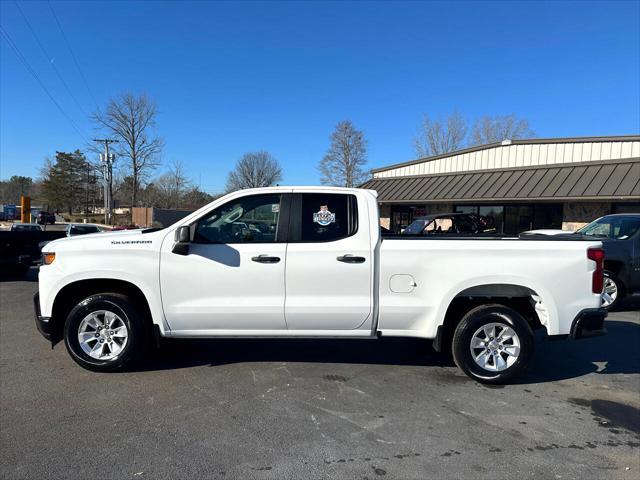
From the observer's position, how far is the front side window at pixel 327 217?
4512mm

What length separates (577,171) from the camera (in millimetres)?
16203

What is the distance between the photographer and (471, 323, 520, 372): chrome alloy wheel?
14.6ft

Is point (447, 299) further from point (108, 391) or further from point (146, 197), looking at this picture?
point (146, 197)

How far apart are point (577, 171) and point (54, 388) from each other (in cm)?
1744

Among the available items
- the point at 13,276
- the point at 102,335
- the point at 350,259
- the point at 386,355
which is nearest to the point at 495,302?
the point at 386,355

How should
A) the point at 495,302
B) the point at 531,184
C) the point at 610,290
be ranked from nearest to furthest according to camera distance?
1. the point at 495,302
2. the point at 610,290
3. the point at 531,184

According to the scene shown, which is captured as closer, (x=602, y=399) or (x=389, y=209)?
(x=602, y=399)

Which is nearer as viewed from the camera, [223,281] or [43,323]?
[223,281]

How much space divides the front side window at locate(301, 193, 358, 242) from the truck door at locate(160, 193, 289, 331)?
0.28 meters

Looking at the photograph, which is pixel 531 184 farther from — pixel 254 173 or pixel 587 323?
pixel 254 173

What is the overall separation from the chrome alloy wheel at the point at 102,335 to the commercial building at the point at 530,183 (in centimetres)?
1519

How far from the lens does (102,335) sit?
4.59 meters

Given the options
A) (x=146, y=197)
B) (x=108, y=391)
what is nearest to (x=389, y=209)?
(x=108, y=391)

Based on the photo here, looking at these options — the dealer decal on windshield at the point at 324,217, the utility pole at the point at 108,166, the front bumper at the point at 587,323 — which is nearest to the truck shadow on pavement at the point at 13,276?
the dealer decal on windshield at the point at 324,217
